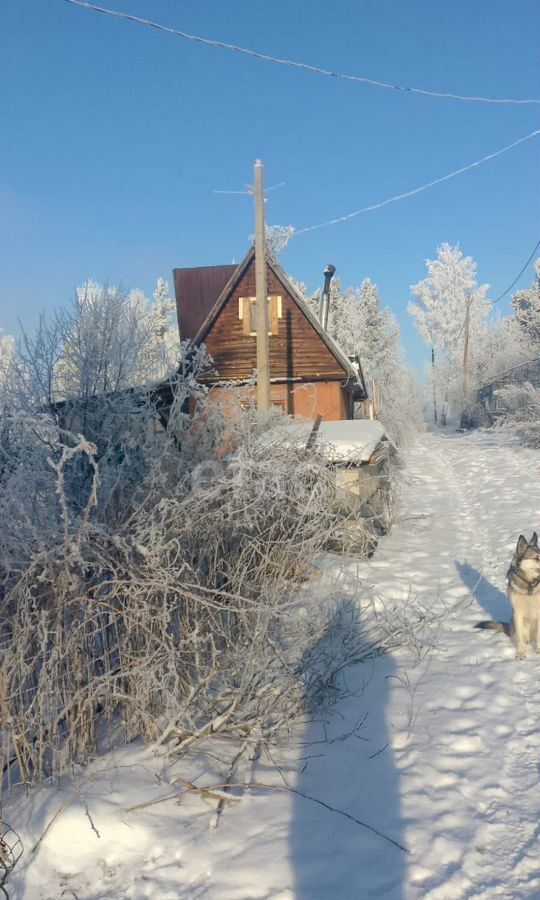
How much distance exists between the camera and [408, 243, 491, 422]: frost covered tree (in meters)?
49.1

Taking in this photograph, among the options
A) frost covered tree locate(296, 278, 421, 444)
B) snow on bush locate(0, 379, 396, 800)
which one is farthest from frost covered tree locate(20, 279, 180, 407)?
frost covered tree locate(296, 278, 421, 444)

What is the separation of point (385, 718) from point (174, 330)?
40.4 metres

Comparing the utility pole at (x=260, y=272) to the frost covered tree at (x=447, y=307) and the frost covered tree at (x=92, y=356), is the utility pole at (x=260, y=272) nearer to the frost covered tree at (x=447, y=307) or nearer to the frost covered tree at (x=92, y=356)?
the frost covered tree at (x=92, y=356)

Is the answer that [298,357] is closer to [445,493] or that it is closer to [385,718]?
[445,493]

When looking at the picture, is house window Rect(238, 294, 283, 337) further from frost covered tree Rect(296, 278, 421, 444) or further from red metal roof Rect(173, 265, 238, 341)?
frost covered tree Rect(296, 278, 421, 444)

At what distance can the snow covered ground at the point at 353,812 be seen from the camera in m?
2.87

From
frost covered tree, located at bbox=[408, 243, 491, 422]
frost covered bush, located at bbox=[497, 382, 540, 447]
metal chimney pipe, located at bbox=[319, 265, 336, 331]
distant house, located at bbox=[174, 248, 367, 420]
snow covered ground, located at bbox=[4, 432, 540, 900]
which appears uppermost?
frost covered tree, located at bbox=[408, 243, 491, 422]

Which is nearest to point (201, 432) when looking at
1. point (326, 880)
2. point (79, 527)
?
point (79, 527)

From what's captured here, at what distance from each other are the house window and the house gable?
0.03m

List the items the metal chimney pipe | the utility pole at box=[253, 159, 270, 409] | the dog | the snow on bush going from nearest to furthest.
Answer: the snow on bush < the dog < the utility pole at box=[253, 159, 270, 409] < the metal chimney pipe

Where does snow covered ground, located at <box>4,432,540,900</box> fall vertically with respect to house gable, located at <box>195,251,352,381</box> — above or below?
below

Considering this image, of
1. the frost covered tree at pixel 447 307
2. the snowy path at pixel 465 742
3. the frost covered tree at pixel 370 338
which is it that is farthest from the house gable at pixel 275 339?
the frost covered tree at pixel 447 307

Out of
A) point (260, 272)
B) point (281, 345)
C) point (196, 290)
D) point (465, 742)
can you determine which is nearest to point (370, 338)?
point (196, 290)

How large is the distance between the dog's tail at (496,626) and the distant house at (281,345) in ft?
37.0
